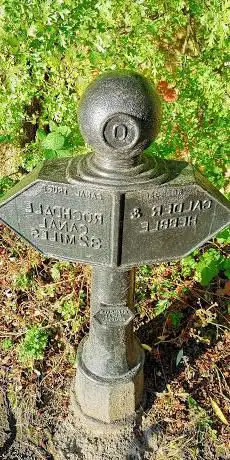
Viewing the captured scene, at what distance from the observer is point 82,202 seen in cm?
186

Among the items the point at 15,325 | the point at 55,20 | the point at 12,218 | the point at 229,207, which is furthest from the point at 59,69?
the point at 15,325

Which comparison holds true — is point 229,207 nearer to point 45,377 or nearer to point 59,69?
point 59,69

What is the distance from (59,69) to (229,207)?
1483mm

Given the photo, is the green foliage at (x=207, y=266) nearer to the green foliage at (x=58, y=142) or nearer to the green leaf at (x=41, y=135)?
the green foliage at (x=58, y=142)

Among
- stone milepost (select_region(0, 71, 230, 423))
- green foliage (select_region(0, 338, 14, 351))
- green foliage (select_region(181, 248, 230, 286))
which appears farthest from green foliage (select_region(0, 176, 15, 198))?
stone milepost (select_region(0, 71, 230, 423))

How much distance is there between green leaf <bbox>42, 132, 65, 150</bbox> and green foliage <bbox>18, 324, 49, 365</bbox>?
3.92ft

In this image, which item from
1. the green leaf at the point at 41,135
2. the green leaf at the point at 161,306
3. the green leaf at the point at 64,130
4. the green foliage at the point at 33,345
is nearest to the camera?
the green foliage at the point at 33,345

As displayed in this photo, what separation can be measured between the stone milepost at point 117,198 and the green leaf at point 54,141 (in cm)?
124

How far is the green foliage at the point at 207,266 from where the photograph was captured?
3.31m

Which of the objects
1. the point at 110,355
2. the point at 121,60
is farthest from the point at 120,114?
the point at 110,355

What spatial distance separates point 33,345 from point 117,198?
1605 mm

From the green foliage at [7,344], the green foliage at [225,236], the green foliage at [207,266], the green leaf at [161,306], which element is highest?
the green foliage at [225,236]

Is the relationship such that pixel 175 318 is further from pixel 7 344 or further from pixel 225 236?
pixel 7 344

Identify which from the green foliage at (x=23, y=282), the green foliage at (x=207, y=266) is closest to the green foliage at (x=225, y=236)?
the green foliage at (x=207, y=266)
